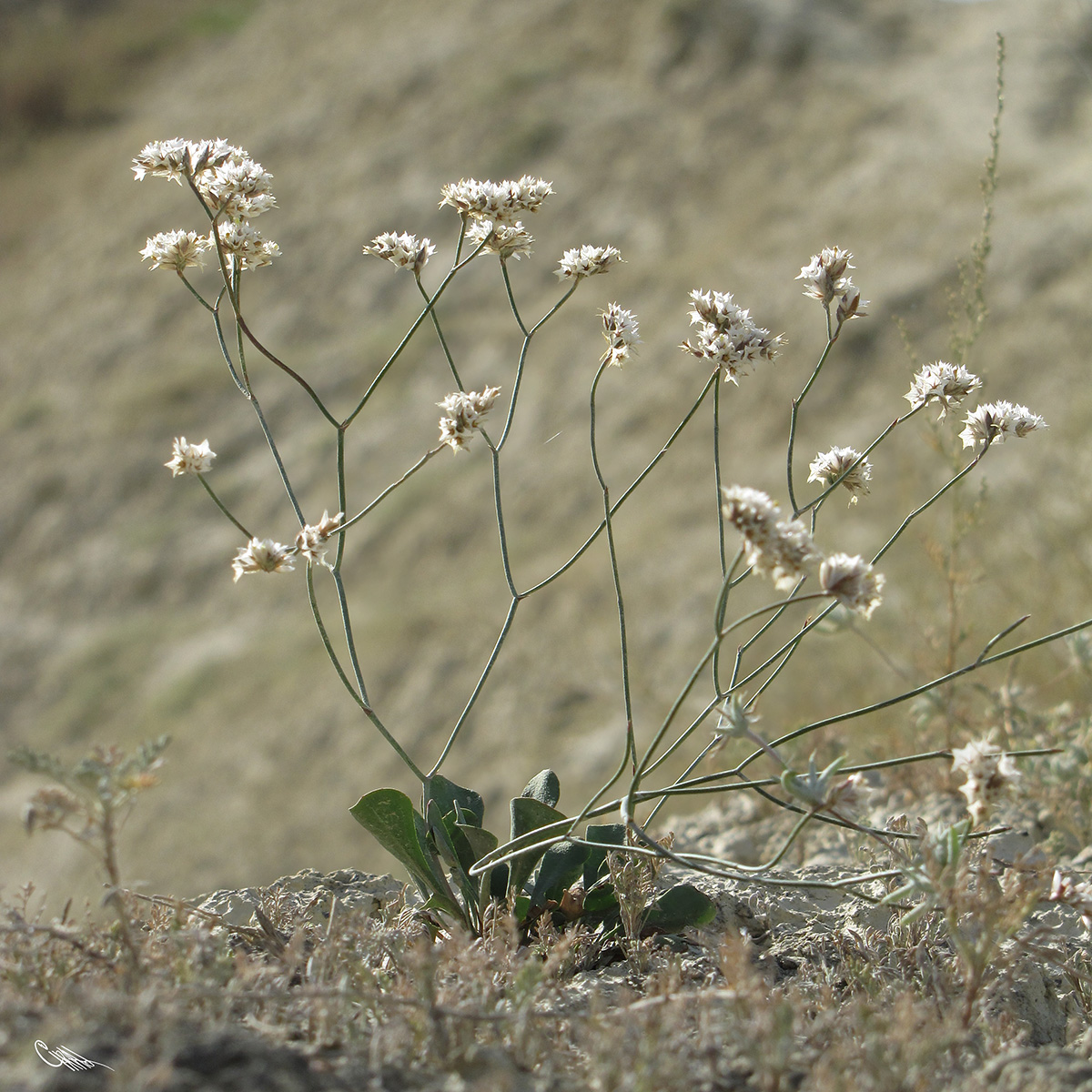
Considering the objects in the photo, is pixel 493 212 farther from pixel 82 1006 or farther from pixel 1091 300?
pixel 1091 300

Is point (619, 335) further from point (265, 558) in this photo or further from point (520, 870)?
point (520, 870)

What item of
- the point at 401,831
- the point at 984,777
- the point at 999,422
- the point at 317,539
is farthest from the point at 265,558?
the point at 999,422

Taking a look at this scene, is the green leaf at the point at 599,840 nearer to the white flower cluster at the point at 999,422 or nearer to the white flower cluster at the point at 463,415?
the white flower cluster at the point at 463,415

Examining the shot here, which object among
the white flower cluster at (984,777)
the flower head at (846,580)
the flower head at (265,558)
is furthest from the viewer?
the flower head at (265,558)

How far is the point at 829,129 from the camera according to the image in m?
12.8

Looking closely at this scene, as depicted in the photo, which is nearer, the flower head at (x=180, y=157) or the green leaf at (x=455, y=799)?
the flower head at (x=180, y=157)

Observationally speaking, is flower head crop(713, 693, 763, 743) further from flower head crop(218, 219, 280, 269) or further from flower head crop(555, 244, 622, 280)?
flower head crop(218, 219, 280, 269)

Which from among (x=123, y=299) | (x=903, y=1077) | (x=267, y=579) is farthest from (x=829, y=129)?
(x=903, y=1077)

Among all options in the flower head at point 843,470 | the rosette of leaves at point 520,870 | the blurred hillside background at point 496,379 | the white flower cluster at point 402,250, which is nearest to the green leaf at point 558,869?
the rosette of leaves at point 520,870

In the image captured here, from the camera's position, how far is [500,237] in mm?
1914

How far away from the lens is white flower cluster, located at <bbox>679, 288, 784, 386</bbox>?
1.77 m

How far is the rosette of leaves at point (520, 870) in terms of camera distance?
5.84ft

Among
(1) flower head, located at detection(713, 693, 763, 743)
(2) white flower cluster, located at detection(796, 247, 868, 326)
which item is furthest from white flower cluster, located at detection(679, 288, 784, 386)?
(1) flower head, located at detection(713, 693, 763, 743)

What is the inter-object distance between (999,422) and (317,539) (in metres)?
1.20
